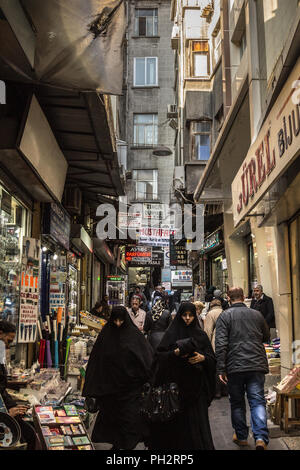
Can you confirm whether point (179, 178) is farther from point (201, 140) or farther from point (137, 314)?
point (137, 314)

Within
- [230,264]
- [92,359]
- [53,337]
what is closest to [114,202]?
[230,264]

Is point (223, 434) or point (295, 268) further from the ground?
point (295, 268)

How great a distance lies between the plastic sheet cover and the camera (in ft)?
18.6

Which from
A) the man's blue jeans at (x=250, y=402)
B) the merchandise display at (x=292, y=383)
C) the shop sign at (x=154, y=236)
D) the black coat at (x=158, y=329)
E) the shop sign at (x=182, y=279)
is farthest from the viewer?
the shop sign at (x=182, y=279)

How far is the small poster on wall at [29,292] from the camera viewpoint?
812 cm

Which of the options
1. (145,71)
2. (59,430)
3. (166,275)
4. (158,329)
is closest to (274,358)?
(158,329)

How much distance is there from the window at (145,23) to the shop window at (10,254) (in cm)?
2544

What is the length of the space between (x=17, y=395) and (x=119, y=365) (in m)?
1.30

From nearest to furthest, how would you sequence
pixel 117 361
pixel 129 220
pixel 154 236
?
1. pixel 117 361
2. pixel 129 220
3. pixel 154 236

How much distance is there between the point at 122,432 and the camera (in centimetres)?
548

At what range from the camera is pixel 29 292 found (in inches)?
334

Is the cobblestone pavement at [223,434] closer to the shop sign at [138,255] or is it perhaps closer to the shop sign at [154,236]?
the shop sign at [154,236]

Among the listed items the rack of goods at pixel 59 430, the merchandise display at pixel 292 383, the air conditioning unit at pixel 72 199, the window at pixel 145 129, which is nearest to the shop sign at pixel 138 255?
the window at pixel 145 129

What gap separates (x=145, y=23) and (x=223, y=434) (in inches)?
1154
